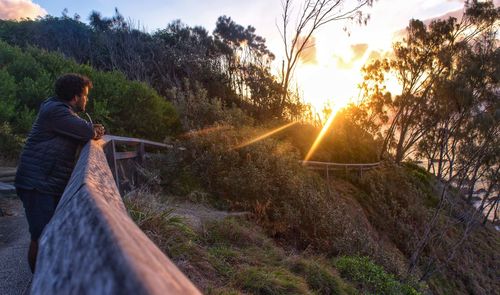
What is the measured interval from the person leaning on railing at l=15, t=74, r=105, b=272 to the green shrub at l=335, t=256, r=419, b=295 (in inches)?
196

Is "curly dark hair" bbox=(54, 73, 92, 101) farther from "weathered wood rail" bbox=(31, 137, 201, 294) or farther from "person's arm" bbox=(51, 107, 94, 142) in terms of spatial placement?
"weathered wood rail" bbox=(31, 137, 201, 294)

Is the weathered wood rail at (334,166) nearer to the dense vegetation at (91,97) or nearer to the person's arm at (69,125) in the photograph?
the dense vegetation at (91,97)

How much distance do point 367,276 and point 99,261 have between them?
731 centimetres

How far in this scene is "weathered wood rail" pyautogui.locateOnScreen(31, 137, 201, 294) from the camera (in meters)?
0.50

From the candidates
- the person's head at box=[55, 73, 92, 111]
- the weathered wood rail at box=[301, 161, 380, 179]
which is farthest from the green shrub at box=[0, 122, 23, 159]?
the weathered wood rail at box=[301, 161, 380, 179]

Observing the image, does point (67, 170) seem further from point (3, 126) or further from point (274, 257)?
point (3, 126)

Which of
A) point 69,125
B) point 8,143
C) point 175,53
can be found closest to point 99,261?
point 69,125

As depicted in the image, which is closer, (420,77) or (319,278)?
(319,278)

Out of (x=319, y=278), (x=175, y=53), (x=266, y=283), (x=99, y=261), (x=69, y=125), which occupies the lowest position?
(x=319, y=278)

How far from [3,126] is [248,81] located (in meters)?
14.4

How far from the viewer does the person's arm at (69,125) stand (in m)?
3.71

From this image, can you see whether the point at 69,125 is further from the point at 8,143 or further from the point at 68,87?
the point at 8,143

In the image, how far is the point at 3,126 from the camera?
10.2 metres

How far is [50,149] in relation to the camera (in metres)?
3.70
